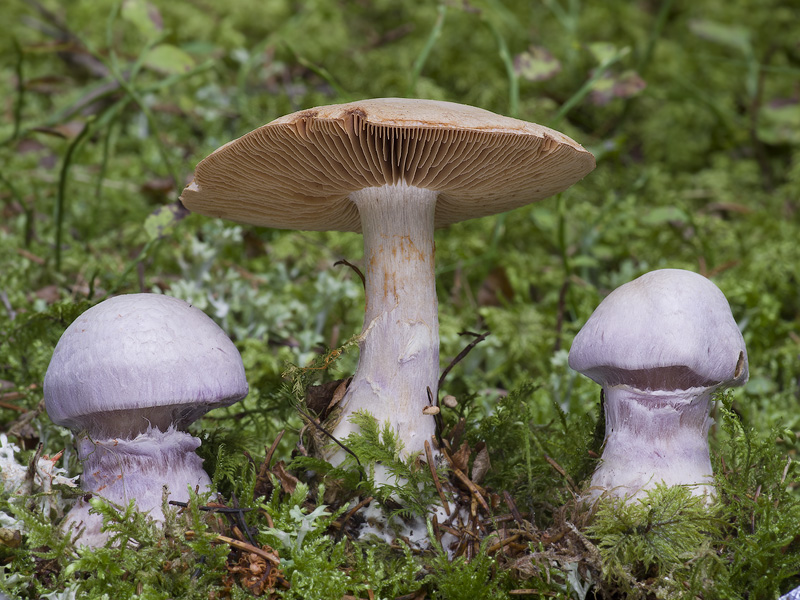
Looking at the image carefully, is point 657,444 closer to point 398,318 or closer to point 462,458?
point 462,458

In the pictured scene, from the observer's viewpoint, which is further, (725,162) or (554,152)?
(725,162)

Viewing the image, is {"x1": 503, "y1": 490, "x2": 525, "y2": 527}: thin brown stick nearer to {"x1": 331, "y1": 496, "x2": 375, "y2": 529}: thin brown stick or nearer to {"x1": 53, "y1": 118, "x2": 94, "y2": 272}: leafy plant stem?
{"x1": 331, "y1": 496, "x2": 375, "y2": 529}: thin brown stick

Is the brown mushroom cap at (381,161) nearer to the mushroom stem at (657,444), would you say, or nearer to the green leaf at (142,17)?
the mushroom stem at (657,444)

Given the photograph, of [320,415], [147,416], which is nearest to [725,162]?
[320,415]

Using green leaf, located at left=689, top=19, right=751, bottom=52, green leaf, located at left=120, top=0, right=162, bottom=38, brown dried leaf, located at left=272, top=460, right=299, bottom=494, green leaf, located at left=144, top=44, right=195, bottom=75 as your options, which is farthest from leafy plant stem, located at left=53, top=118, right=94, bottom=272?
green leaf, located at left=689, top=19, right=751, bottom=52

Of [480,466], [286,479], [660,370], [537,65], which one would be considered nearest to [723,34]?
[537,65]

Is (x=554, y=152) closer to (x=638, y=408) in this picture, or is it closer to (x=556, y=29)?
(x=638, y=408)
